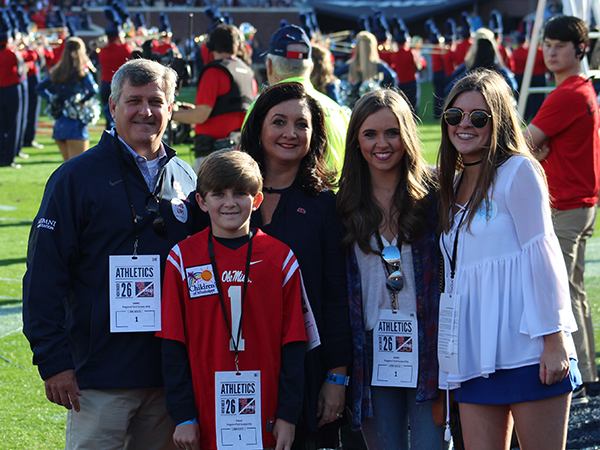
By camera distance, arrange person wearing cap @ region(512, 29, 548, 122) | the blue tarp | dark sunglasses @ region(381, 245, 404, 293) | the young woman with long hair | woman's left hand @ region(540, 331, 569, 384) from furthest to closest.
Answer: the blue tarp < person wearing cap @ region(512, 29, 548, 122) < the young woman with long hair < dark sunglasses @ region(381, 245, 404, 293) < woman's left hand @ region(540, 331, 569, 384)

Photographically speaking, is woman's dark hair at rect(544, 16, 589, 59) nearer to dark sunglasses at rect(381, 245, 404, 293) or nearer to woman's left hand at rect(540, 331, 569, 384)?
dark sunglasses at rect(381, 245, 404, 293)

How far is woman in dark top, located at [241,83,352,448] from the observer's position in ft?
8.79

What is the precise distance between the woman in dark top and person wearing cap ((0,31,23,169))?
36.2 feet

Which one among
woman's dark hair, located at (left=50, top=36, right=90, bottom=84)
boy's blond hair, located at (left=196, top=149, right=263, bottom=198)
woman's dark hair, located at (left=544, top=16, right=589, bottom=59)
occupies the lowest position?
boy's blond hair, located at (left=196, top=149, right=263, bottom=198)

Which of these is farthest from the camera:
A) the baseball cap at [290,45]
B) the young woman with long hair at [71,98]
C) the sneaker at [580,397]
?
the young woman with long hair at [71,98]

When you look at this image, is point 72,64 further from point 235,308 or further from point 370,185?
point 235,308

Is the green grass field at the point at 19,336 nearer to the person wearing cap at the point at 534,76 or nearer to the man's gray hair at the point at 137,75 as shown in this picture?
the man's gray hair at the point at 137,75

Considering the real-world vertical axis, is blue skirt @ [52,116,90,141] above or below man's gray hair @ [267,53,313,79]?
above

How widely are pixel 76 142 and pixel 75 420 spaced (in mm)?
7378

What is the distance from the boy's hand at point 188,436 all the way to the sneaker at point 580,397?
106 inches

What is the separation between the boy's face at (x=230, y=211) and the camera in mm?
2539

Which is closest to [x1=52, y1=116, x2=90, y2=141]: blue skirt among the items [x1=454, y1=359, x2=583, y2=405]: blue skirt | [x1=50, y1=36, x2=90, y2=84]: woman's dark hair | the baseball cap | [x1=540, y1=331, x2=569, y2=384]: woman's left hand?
[x1=50, y1=36, x2=90, y2=84]: woman's dark hair

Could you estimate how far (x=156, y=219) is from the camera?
2689mm

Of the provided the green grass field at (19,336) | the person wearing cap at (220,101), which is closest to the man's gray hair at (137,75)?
the green grass field at (19,336)
